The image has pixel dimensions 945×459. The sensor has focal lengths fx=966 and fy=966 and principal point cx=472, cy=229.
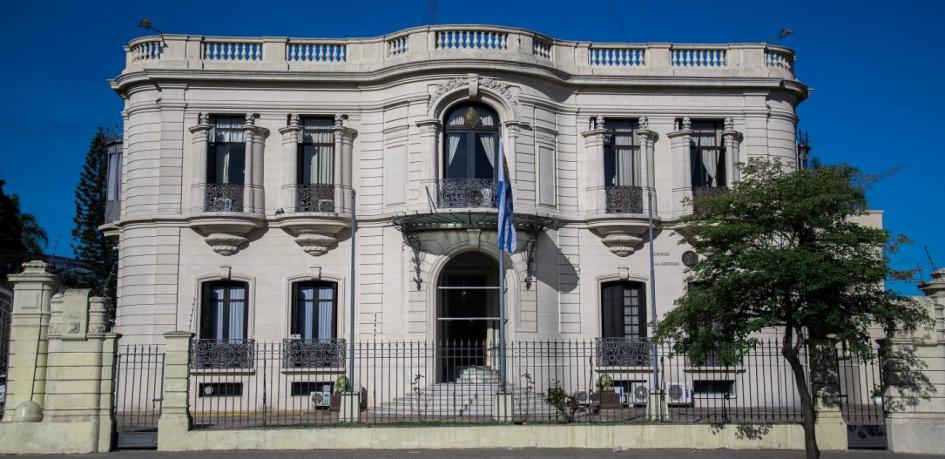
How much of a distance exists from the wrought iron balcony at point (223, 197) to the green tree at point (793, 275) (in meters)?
13.2

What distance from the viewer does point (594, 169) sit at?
88.9 ft

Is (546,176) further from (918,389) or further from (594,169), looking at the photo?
(918,389)

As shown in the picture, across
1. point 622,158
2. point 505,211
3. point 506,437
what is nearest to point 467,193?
point 505,211

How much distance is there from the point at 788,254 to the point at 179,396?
11.5 meters

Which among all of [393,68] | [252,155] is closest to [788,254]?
[393,68]

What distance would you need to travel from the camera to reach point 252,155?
2662 centimetres

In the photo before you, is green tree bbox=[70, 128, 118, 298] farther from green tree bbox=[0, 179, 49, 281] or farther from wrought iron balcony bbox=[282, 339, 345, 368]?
wrought iron balcony bbox=[282, 339, 345, 368]

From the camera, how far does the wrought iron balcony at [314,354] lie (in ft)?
84.9

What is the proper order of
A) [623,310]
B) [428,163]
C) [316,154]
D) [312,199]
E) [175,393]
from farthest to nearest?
[316,154] < [623,310] < [312,199] < [428,163] < [175,393]

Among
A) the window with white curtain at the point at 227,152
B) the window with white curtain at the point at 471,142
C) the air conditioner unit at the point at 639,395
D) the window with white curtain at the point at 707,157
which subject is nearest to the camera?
the air conditioner unit at the point at 639,395

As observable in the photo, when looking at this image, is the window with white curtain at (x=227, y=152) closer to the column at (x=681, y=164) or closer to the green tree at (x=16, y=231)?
the column at (x=681, y=164)

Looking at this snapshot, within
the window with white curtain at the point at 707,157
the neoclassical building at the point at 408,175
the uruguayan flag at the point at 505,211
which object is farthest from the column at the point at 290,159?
the window with white curtain at the point at 707,157

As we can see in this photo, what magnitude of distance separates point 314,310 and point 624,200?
359 inches

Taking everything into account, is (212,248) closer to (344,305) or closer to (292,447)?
(344,305)
